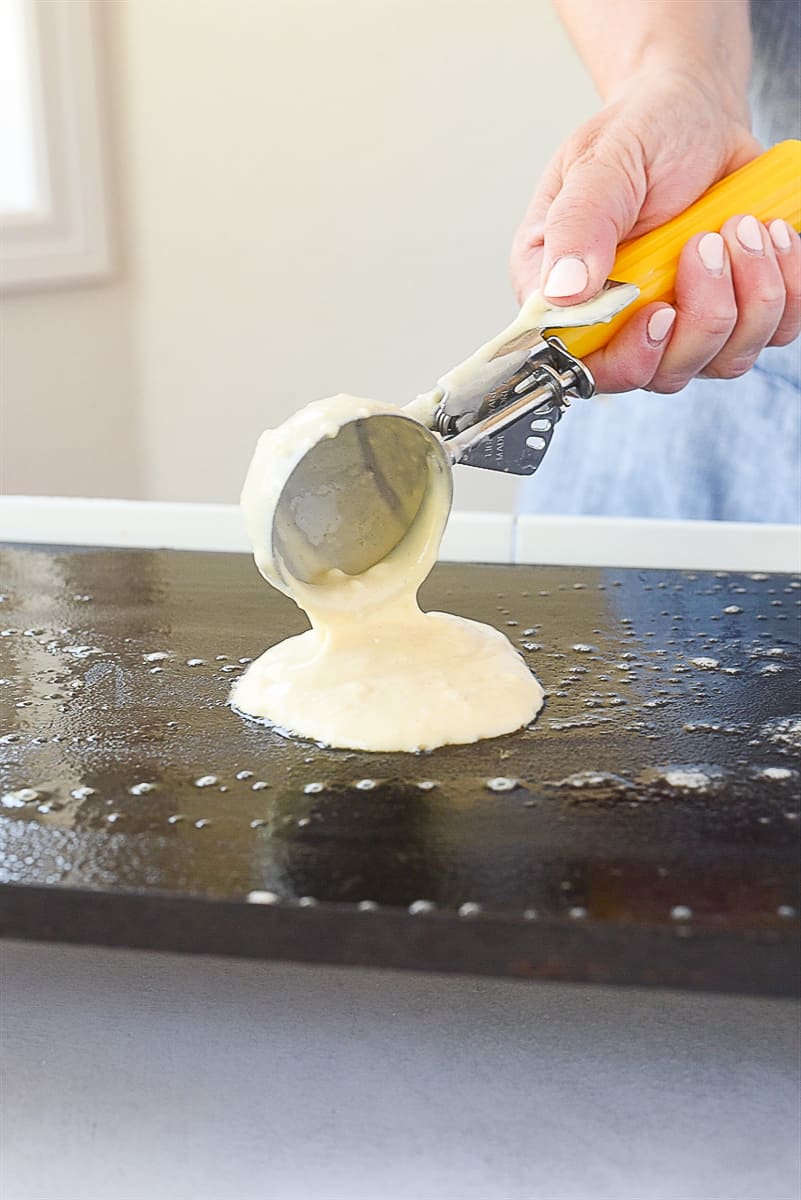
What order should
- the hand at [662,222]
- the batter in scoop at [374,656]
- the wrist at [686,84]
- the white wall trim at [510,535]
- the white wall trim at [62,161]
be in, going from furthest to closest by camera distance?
the white wall trim at [62,161] → the white wall trim at [510,535] → the wrist at [686,84] → the hand at [662,222] → the batter in scoop at [374,656]

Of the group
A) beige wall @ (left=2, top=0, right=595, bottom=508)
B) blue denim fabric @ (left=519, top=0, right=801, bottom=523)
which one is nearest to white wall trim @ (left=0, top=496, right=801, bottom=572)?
blue denim fabric @ (left=519, top=0, right=801, bottom=523)

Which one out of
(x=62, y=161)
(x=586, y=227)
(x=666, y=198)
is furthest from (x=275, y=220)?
(x=586, y=227)

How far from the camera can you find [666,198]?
42.5 inches

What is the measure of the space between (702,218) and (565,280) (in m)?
0.17

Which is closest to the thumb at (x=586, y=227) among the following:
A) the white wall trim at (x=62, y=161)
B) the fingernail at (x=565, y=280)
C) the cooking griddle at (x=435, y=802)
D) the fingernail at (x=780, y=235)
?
the fingernail at (x=565, y=280)

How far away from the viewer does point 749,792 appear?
786mm

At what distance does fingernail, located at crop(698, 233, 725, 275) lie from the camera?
0.99 m

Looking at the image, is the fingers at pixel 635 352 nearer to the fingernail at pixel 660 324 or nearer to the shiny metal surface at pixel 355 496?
the fingernail at pixel 660 324

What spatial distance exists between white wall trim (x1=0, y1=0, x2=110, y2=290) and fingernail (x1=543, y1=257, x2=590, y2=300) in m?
1.44

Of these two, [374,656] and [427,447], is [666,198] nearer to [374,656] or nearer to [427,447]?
[427,447]

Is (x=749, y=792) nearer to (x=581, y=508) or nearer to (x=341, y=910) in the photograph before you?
(x=341, y=910)

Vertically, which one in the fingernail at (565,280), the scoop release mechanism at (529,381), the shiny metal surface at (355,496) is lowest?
the shiny metal surface at (355,496)

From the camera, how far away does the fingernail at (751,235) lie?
1016 mm

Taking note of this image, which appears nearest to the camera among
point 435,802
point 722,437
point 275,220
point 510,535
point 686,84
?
point 435,802
